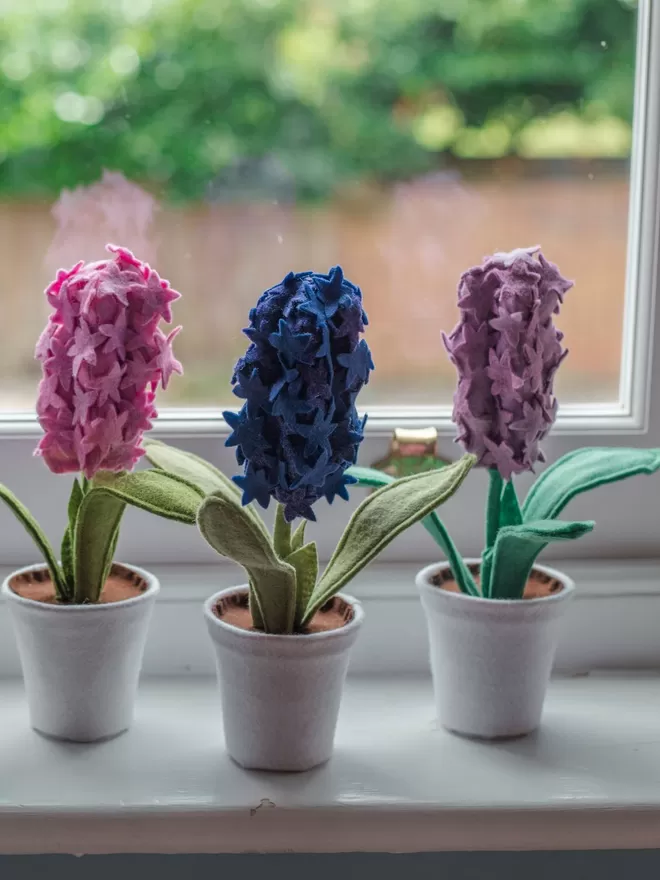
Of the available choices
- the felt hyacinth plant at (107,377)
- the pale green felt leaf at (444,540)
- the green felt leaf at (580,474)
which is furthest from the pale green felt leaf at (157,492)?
the green felt leaf at (580,474)

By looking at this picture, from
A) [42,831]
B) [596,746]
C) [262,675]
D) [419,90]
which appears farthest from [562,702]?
[419,90]

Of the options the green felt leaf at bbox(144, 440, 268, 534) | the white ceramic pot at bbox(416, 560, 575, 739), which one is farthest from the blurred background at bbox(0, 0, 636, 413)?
the white ceramic pot at bbox(416, 560, 575, 739)

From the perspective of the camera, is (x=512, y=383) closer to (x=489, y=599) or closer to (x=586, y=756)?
(x=489, y=599)

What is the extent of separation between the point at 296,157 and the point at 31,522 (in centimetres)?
37

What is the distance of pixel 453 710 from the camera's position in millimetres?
760

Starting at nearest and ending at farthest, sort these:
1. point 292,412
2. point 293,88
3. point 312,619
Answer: point 292,412, point 312,619, point 293,88

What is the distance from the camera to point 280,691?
2.20 ft

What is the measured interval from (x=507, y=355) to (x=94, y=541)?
1.01 feet

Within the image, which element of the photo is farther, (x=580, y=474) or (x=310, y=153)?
(x=310, y=153)

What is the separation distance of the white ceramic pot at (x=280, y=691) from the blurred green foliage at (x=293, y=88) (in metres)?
0.39

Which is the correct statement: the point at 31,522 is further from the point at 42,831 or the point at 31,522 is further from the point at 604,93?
the point at 604,93

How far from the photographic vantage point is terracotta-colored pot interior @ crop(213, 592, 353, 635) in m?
0.70

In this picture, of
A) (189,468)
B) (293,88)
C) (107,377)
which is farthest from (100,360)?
(293,88)

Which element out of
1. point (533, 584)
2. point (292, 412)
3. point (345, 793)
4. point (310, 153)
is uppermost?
point (310, 153)
